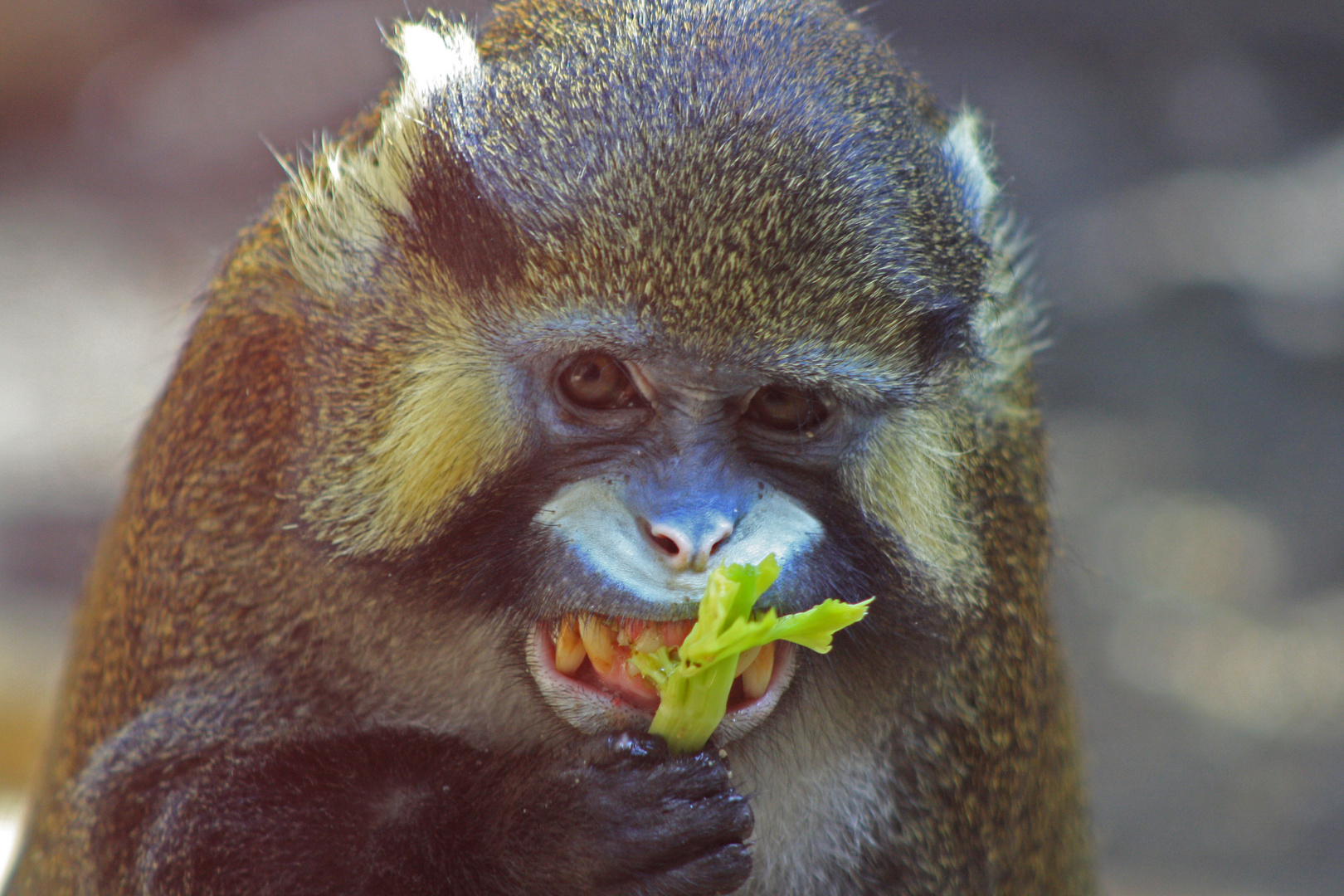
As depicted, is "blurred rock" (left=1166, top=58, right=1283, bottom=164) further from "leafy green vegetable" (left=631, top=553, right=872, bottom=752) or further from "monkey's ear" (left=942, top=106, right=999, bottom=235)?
"leafy green vegetable" (left=631, top=553, right=872, bottom=752)

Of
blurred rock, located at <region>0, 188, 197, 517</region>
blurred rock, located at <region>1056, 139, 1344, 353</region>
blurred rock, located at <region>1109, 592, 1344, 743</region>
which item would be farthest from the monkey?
blurred rock, located at <region>1056, 139, 1344, 353</region>

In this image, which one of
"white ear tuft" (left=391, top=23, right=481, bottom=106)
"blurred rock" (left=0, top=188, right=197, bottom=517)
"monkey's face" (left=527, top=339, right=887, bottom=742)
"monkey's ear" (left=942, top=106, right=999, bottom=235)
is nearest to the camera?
"monkey's face" (left=527, top=339, right=887, bottom=742)

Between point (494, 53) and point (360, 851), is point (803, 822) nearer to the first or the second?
point (360, 851)

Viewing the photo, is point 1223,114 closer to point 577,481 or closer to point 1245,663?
point 1245,663

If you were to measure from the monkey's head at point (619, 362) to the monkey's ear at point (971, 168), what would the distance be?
3 centimetres

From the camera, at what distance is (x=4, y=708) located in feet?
27.4

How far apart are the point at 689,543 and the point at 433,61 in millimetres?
1575

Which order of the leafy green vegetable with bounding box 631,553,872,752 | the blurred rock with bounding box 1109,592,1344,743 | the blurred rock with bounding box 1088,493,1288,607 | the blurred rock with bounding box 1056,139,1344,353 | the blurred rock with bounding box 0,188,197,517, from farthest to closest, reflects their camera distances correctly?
the blurred rock with bounding box 1056,139,1344,353 → the blurred rock with bounding box 0,188,197,517 → the blurred rock with bounding box 1088,493,1288,607 → the blurred rock with bounding box 1109,592,1344,743 → the leafy green vegetable with bounding box 631,553,872,752

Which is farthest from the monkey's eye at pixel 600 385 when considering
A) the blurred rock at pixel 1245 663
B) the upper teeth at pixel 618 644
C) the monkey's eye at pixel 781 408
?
the blurred rock at pixel 1245 663

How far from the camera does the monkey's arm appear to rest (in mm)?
3479

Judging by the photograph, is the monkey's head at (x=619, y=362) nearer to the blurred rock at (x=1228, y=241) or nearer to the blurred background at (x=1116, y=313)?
the blurred background at (x=1116, y=313)

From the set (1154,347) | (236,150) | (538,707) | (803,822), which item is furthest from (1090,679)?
(236,150)

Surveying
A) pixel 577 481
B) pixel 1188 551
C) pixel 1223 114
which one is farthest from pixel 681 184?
pixel 1223 114

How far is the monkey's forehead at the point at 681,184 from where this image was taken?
11.3 feet
